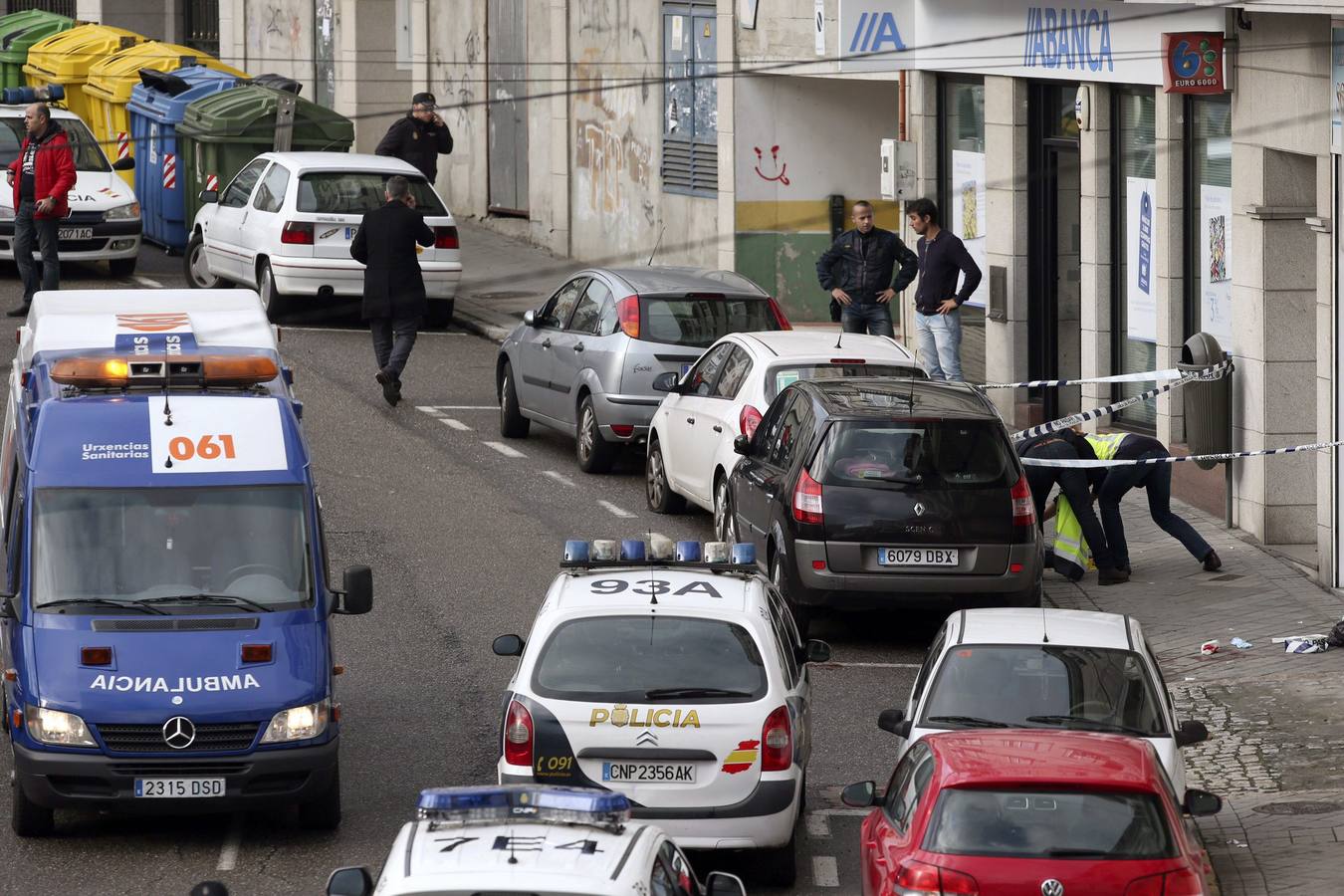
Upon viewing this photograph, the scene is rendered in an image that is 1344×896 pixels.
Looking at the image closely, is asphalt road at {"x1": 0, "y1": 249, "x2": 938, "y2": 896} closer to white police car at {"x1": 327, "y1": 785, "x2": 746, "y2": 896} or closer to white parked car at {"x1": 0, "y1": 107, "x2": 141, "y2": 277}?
white police car at {"x1": 327, "y1": 785, "x2": 746, "y2": 896}

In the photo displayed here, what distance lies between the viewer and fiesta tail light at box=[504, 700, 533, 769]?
9.84 m

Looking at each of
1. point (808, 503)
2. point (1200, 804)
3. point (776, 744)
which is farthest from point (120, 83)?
point (1200, 804)

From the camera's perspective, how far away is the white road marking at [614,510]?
17.9 meters

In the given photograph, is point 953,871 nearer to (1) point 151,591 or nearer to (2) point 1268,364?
(1) point 151,591

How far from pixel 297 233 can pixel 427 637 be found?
426 inches

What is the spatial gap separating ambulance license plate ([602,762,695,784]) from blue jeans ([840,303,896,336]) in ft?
39.1

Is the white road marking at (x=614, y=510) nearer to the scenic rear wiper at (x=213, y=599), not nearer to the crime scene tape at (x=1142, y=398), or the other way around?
the crime scene tape at (x=1142, y=398)

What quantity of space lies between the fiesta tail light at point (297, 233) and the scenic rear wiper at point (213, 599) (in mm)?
13811

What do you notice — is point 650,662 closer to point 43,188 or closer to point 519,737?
point 519,737

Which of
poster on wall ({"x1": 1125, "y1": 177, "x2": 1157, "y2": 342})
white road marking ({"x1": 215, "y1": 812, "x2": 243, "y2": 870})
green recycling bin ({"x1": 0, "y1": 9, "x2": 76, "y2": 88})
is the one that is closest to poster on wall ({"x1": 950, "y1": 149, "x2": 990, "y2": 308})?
poster on wall ({"x1": 1125, "y1": 177, "x2": 1157, "y2": 342})

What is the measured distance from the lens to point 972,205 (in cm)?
2281

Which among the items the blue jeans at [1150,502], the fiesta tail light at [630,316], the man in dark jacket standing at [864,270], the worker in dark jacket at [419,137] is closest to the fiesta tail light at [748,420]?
the blue jeans at [1150,502]

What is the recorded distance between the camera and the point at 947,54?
73.8 ft

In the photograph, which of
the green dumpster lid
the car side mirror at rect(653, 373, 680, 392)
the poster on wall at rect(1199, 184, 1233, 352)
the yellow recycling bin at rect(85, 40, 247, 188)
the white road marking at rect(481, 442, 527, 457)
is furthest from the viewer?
the yellow recycling bin at rect(85, 40, 247, 188)
